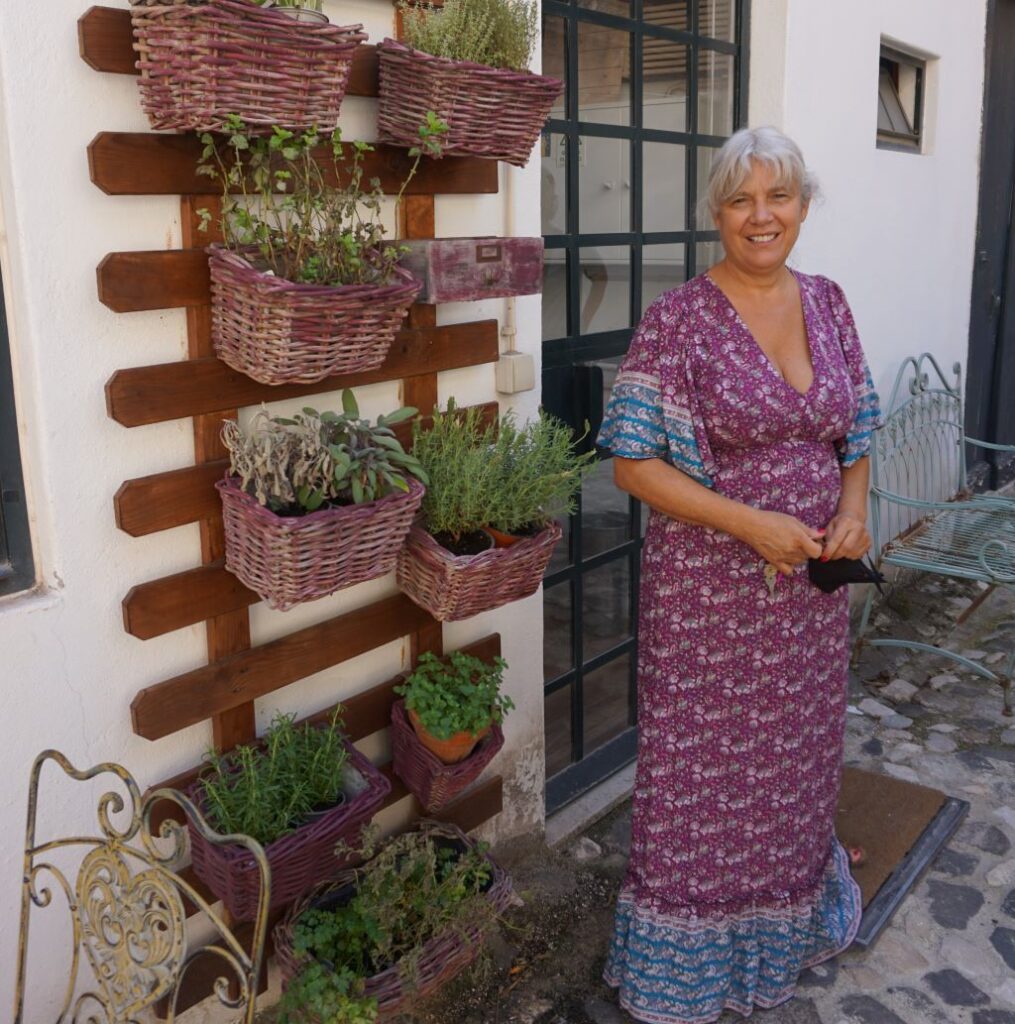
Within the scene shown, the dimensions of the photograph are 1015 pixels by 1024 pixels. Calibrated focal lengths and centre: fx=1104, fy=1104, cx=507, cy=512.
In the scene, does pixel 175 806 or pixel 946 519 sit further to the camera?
pixel 946 519

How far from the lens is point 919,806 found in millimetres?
3572

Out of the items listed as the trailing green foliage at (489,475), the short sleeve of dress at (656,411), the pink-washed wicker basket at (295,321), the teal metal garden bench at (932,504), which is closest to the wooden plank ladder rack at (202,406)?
the pink-washed wicker basket at (295,321)

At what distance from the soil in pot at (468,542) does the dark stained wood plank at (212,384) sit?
1.30ft

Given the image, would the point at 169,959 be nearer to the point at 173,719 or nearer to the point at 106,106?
the point at 173,719

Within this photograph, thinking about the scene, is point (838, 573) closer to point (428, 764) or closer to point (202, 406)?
point (428, 764)

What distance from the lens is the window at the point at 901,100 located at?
5.20 metres

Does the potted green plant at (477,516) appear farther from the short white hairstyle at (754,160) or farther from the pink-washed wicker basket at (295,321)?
the short white hairstyle at (754,160)

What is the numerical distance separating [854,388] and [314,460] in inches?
52.8

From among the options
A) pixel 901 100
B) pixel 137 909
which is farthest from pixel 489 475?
pixel 901 100

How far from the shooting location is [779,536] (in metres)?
2.32

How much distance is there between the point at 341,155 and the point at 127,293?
522 millimetres

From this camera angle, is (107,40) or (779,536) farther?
(779,536)

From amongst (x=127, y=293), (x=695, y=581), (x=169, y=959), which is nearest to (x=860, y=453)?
(x=695, y=581)

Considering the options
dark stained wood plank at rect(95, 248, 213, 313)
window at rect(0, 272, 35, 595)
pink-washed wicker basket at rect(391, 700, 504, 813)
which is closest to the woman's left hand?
pink-washed wicker basket at rect(391, 700, 504, 813)
